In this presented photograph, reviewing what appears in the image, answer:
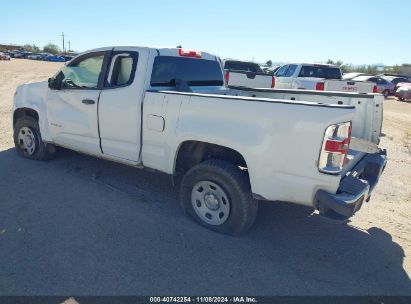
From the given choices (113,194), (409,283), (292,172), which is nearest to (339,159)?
(292,172)

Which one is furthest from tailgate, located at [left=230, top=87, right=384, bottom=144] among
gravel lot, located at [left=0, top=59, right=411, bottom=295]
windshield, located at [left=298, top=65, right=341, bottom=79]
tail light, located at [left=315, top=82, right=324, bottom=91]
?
windshield, located at [left=298, top=65, right=341, bottom=79]

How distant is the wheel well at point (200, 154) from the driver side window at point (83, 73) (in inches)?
63.8

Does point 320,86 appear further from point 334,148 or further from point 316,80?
point 334,148

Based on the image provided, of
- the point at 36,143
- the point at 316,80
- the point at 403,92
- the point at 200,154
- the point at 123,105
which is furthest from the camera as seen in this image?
the point at 403,92

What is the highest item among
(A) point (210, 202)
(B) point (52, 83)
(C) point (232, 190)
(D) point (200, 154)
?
(B) point (52, 83)

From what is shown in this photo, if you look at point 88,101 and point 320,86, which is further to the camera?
point 320,86

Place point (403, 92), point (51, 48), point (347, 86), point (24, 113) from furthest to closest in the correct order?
1. point (51, 48)
2. point (403, 92)
3. point (347, 86)
4. point (24, 113)

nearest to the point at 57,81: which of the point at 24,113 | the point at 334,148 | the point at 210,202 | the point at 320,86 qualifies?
the point at 24,113

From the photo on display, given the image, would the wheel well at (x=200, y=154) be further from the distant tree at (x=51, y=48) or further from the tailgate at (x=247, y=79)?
the distant tree at (x=51, y=48)

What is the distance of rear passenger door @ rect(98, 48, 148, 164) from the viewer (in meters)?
4.10

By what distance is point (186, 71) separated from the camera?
469 centimetres

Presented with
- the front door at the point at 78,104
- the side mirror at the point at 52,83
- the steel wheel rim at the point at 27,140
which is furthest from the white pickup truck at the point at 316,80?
the steel wheel rim at the point at 27,140

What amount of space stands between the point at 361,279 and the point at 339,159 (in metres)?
1.19

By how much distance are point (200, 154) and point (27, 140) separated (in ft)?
11.4
